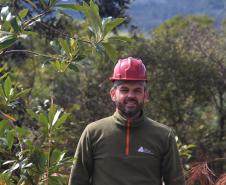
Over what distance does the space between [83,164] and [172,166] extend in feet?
1.53

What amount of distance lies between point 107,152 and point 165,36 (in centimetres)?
708

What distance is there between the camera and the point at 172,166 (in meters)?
3.28

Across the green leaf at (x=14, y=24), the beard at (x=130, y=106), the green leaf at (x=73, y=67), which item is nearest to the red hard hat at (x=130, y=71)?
A: the beard at (x=130, y=106)

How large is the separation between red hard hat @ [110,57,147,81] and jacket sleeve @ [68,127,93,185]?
1.12ft

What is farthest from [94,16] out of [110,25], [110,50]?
[110,50]

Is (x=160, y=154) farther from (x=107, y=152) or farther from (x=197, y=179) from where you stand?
(x=197, y=179)

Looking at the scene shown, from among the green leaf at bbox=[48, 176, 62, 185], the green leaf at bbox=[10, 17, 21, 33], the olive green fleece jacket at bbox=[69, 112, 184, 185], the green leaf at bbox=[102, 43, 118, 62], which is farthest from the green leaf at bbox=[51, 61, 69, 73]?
the green leaf at bbox=[48, 176, 62, 185]

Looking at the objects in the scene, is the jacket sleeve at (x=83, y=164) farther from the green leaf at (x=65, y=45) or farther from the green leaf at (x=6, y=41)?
the green leaf at (x=6, y=41)

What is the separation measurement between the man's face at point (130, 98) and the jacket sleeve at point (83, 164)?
24 centimetres

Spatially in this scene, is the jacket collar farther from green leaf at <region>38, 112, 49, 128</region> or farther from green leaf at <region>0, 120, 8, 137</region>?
green leaf at <region>0, 120, 8, 137</region>

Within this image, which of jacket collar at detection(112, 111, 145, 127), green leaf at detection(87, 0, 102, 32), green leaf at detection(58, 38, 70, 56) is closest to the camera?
green leaf at detection(87, 0, 102, 32)

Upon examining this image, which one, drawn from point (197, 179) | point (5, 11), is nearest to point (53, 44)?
point (5, 11)

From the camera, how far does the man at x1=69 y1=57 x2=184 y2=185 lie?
3.23m

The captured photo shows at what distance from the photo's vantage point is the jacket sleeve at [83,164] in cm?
330
